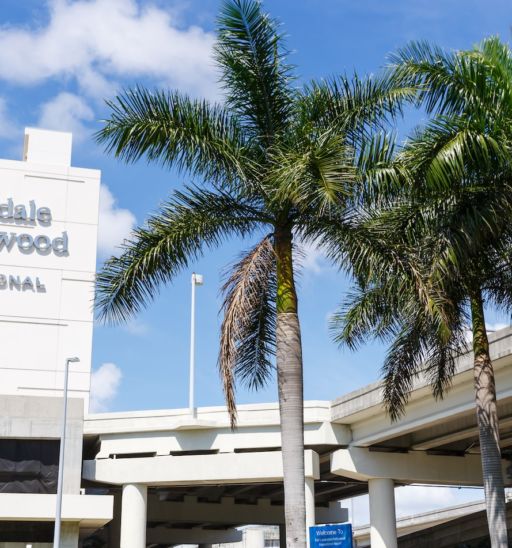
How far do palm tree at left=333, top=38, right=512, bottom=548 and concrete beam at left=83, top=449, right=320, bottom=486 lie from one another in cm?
1762

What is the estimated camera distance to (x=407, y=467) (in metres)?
36.9

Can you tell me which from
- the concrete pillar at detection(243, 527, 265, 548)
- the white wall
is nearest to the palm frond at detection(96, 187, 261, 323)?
the white wall

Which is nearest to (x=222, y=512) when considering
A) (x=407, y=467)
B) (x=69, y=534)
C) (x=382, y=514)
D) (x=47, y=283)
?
(x=407, y=467)

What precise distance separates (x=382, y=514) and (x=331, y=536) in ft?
68.6

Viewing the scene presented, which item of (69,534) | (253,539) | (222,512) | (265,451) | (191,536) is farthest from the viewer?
(253,539)

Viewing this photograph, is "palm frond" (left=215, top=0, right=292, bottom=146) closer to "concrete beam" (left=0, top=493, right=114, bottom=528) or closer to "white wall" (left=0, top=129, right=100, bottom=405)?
"concrete beam" (left=0, top=493, right=114, bottom=528)

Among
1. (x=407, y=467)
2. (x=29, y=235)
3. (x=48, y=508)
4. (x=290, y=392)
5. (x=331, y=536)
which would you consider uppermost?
(x=29, y=235)

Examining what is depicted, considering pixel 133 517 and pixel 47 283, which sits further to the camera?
pixel 47 283

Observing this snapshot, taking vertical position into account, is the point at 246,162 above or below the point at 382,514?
above

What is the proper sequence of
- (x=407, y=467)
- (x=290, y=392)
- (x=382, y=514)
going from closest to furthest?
(x=290, y=392) < (x=382, y=514) < (x=407, y=467)

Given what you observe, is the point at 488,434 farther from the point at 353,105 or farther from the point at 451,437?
the point at 451,437

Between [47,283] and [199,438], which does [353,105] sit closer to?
[199,438]

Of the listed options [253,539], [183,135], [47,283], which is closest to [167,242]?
[183,135]

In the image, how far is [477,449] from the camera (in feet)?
127
